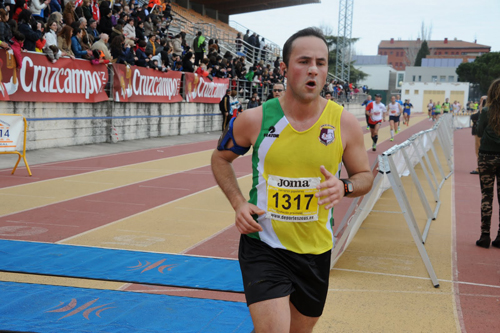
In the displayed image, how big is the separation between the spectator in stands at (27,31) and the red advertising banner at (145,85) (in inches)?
141

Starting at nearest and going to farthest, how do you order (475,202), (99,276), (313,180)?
(313,180) < (99,276) < (475,202)

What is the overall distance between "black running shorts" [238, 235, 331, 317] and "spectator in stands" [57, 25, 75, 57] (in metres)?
13.8

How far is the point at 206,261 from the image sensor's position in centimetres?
581

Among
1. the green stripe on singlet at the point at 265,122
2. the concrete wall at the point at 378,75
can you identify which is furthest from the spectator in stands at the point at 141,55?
the concrete wall at the point at 378,75

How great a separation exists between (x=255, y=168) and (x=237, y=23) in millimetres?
45843

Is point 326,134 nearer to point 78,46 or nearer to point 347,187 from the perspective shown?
point 347,187

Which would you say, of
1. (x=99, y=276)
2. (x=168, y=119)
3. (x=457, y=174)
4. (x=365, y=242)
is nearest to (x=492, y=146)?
(x=365, y=242)

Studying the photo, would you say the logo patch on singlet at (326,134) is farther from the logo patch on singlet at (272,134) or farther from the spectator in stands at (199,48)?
the spectator in stands at (199,48)

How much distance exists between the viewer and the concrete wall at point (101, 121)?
47.2ft

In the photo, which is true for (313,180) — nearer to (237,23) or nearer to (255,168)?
(255,168)

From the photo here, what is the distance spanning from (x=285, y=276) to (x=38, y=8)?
14.4 metres

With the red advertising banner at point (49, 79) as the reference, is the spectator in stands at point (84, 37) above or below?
above

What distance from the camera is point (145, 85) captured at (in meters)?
19.2

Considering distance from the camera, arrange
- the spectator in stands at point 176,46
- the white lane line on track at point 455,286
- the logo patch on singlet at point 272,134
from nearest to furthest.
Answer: the logo patch on singlet at point 272,134
the white lane line on track at point 455,286
the spectator in stands at point 176,46
